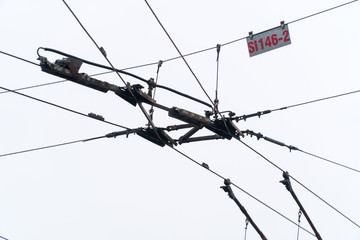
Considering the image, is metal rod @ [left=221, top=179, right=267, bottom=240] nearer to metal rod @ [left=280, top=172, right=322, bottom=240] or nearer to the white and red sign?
metal rod @ [left=280, top=172, right=322, bottom=240]

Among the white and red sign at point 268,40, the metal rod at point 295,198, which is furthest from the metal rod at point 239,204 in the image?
the white and red sign at point 268,40

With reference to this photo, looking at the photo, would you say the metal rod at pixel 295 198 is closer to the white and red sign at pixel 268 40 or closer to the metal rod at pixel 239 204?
the metal rod at pixel 239 204

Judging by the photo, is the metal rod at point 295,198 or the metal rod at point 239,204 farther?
the metal rod at point 295,198

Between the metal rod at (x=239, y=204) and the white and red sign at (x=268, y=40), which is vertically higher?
the white and red sign at (x=268, y=40)

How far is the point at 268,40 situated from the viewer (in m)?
11.7

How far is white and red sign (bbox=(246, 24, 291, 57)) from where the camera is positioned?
11.5m

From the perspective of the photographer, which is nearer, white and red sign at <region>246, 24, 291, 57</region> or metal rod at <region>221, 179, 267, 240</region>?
metal rod at <region>221, 179, 267, 240</region>

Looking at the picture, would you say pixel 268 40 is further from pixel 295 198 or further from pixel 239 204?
pixel 239 204

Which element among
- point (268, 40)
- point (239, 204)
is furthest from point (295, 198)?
point (268, 40)

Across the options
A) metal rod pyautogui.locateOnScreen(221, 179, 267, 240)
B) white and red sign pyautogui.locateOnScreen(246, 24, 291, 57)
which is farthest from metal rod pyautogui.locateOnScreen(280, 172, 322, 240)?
white and red sign pyautogui.locateOnScreen(246, 24, 291, 57)

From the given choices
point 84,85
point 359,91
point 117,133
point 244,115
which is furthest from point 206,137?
point 359,91

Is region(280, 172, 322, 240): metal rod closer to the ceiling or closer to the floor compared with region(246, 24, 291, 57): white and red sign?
closer to the floor

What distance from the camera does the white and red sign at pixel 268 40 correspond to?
37.8 feet

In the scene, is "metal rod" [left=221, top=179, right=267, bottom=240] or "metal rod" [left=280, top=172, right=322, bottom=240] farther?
"metal rod" [left=280, top=172, right=322, bottom=240]
